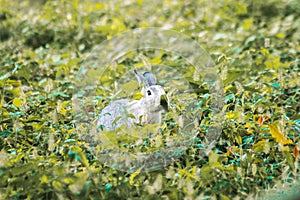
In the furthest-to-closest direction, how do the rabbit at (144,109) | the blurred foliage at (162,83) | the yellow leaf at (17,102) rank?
the yellow leaf at (17,102) → the rabbit at (144,109) → the blurred foliage at (162,83)

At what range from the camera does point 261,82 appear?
11.6 feet

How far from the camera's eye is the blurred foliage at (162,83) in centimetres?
243

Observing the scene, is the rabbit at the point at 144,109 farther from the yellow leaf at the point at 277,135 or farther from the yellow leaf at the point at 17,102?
the yellow leaf at the point at 277,135

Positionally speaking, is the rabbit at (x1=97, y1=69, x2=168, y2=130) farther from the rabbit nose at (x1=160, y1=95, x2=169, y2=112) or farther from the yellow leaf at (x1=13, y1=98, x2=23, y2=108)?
the yellow leaf at (x1=13, y1=98, x2=23, y2=108)

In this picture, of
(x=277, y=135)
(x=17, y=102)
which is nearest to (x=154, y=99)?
(x=277, y=135)

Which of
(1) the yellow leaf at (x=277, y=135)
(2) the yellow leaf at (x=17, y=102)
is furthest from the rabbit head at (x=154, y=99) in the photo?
(2) the yellow leaf at (x=17, y=102)

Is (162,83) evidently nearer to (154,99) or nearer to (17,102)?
(154,99)

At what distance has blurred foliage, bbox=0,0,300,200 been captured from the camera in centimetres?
243

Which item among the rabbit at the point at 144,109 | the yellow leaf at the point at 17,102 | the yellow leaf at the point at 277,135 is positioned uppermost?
the yellow leaf at the point at 17,102

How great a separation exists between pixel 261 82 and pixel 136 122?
106 cm

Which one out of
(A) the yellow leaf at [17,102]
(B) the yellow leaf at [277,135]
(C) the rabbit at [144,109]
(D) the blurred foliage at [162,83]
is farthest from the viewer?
(A) the yellow leaf at [17,102]

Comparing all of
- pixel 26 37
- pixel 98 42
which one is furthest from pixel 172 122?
pixel 26 37

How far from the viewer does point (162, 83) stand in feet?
11.7

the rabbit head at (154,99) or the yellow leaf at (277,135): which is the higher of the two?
the rabbit head at (154,99)
